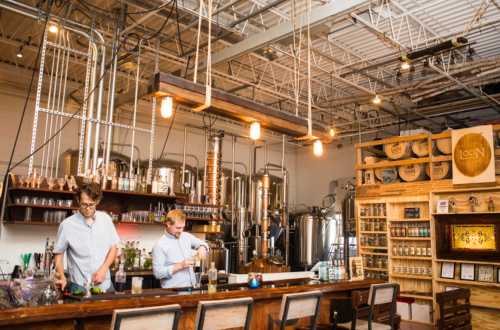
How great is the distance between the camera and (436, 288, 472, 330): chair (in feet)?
15.4

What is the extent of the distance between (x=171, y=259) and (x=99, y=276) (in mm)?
796

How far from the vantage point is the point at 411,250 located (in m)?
7.69

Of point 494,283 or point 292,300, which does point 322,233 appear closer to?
point 494,283

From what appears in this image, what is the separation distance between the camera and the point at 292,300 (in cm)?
349

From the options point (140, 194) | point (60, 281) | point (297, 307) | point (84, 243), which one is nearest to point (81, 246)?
point (84, 243)

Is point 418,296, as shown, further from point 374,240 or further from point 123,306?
point 123,306

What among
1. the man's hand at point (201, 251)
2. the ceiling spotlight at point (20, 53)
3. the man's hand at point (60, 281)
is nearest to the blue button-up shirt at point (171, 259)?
the man's hand at point (201, 251)

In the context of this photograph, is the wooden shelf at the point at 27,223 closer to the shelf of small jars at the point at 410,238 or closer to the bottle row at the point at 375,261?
the bottle row at the point at 375,261

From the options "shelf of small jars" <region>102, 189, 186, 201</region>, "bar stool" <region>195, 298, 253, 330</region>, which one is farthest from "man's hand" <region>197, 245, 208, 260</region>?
"shelf of small jars" <region>102, 189, 186, 201</region>

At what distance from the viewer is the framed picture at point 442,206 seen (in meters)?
7.23

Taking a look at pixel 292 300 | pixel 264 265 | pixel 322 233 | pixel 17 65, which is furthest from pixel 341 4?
pixel 322 233

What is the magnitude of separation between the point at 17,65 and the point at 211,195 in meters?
4.93

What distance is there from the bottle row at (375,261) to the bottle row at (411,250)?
0.26m

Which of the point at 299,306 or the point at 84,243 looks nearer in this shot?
the point at 299,306
